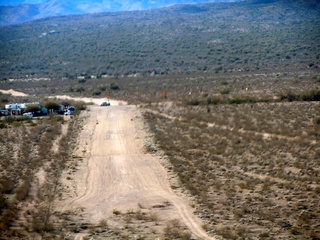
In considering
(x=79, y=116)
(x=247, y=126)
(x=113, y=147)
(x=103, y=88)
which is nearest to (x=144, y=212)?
(x=113, y=147)

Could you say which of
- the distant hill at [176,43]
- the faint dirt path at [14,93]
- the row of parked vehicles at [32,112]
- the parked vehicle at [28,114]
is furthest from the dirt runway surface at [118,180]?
the distant hill at [176,43]

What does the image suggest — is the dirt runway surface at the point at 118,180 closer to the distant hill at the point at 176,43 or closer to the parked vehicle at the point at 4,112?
the parked vehicle at the point at 4,112

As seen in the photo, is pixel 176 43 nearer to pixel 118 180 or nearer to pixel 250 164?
pixel 250 164

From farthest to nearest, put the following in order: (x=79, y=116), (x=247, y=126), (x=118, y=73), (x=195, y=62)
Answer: (x=195, y=62)
(x=118, y=73)
(x=79, y=116)
(x=247, y=126)

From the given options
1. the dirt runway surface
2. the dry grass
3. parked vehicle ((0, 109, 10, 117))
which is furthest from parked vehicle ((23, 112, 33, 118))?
the dry grass

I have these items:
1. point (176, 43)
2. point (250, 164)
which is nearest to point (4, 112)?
point (250, 164)

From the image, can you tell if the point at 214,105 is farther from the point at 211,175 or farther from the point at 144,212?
the point at 144,212
